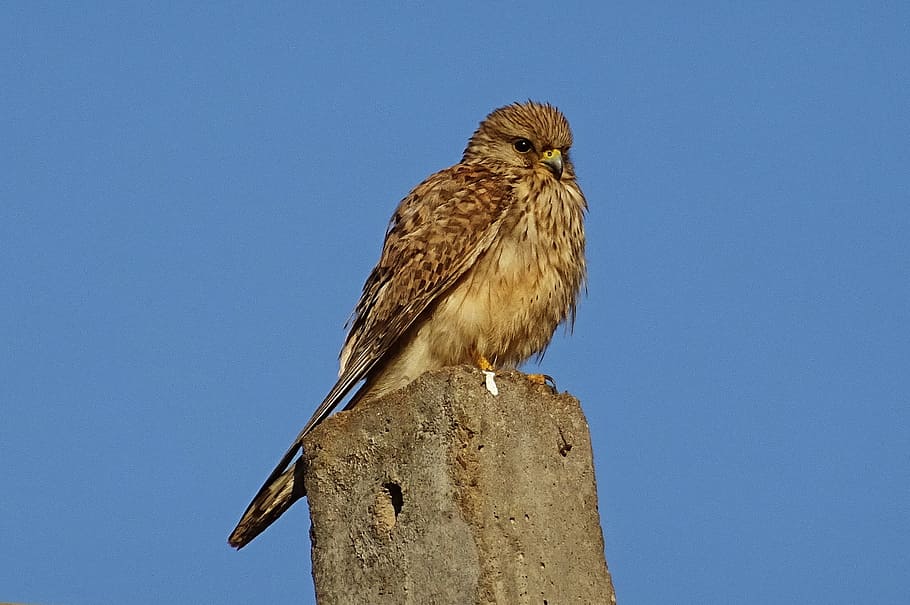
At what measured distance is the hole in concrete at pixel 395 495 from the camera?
Answer: 156 inches

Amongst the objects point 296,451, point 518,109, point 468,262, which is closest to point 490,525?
point 296,451

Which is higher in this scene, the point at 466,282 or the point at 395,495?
the point at 466,282

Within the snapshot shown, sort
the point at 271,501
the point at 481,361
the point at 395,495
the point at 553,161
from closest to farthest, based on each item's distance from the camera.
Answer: the point at 395,495 → the point at 271,501 → the point at 481,361 → the point at 553,161

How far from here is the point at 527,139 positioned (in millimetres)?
5535

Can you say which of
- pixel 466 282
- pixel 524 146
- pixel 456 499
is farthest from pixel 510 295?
pixel 456 499

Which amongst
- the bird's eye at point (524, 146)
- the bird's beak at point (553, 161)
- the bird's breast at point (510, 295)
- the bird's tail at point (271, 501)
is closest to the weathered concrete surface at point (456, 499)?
the bird's tail at point (271, 501)

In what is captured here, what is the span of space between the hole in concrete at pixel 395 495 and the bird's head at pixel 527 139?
73.1 inches

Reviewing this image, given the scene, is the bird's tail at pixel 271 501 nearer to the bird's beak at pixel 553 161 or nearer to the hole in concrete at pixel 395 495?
the hole in concrete at pixel 395 495

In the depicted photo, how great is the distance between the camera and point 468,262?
4859 millimetres

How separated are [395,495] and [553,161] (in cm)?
194

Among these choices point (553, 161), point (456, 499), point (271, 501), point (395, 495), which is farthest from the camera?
point (553, 161)

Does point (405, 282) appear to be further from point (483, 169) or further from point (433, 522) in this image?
point (433, 522)

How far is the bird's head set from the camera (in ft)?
17.9

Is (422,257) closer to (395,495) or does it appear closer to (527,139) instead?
(527,139)
